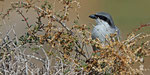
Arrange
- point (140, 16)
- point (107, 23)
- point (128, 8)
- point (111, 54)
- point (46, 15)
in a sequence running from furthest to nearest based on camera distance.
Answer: point (128, 8) < point (140, 16) < point (107, 23) < point (46, 15) < point (111, 54)

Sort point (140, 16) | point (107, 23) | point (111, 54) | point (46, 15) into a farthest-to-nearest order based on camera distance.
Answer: point (140, 16)
point (107, 23)
point (46, 15)
point (111, 54)

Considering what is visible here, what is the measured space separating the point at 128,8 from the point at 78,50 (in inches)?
391

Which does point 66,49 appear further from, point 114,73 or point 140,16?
point 140,16

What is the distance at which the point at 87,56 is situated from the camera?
12.2 feet

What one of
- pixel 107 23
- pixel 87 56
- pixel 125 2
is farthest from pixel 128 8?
pixel 87 56

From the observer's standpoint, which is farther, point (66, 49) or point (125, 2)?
point (125, 2)

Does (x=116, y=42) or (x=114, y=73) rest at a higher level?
(x=116, y=42)

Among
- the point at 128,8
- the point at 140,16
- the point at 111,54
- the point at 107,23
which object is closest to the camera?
the point at 111,54

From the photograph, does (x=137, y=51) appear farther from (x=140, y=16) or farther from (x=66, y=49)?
(x=140, y=16)

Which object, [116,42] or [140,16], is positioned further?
[140,16]

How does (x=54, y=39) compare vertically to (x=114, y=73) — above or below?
above

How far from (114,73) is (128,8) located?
10.2 metres

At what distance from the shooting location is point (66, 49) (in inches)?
145

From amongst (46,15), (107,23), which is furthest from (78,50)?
(107,23)
